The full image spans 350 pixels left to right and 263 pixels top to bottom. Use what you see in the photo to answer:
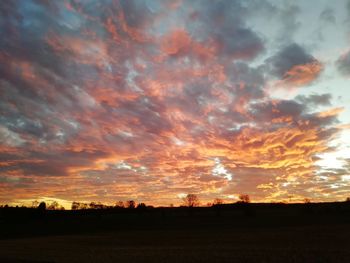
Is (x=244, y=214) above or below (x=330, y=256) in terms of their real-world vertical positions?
above

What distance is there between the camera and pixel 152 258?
4022 cm

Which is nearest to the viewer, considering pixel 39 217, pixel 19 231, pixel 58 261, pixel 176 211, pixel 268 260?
pixel 268 260

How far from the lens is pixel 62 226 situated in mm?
145375

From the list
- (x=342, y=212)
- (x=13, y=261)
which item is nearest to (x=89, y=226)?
(x=342, y=212)

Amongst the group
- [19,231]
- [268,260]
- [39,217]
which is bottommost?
[268,260]

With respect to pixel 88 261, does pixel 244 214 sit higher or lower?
higher

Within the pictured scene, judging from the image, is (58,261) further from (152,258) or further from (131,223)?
(131,223)

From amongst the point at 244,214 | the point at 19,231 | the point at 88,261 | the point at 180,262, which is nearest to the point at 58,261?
the point at 88,261

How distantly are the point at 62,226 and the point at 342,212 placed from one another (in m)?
109

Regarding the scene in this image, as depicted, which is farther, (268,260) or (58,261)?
(58,261)

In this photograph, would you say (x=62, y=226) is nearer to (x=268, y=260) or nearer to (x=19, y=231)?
(x=19, y=231)

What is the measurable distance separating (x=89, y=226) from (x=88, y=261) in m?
110

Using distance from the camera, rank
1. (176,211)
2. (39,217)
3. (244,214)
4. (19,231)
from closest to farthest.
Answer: (19,231) → (244,214) → (39,217) → (176,211)

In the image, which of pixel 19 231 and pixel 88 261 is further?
pixel 19 231
